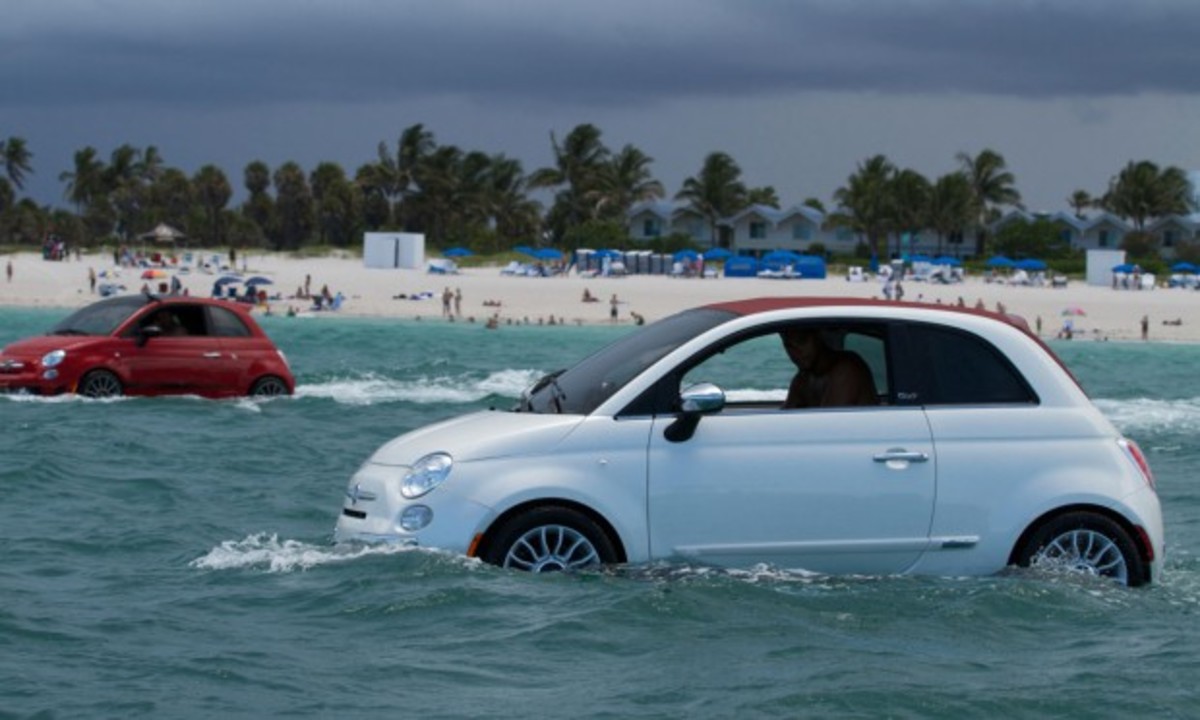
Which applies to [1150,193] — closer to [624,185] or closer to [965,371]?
[624,185]

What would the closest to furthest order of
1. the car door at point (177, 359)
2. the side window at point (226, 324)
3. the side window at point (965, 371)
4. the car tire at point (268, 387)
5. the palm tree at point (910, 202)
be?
the side window at point (965, 371) → the car door at point (177, 359) → the side window at point (226, 324) → the car tire at point (268, 387) → the palm tree at point (910, 202)

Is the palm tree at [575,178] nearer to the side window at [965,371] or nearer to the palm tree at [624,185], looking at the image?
the palm tree at [624,185]

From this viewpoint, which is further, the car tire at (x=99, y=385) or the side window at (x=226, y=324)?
the side window at (x=226, y=324)

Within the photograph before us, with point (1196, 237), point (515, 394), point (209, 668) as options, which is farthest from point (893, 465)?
point (1196, 237)

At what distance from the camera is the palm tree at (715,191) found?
135000 mm

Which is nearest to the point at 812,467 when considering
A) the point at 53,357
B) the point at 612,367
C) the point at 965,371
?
the point at 965,371

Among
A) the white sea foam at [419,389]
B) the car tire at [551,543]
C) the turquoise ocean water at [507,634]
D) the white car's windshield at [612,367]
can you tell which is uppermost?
the white car's windshield at [612,367]

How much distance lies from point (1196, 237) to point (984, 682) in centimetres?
12873

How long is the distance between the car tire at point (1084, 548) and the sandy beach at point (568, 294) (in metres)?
65.0

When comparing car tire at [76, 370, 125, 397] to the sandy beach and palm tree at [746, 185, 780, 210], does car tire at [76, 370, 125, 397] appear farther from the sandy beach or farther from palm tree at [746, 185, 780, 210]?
palm tree at [746, 185, 780, 210]

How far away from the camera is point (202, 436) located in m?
17.7

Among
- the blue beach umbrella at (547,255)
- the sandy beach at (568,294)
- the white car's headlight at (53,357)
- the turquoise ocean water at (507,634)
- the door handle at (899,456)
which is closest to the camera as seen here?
the turquoise ocean water at (507,634)

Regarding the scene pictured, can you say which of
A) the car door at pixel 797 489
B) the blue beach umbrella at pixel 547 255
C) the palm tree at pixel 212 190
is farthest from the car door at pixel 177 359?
the palm tree at pixel 212 190

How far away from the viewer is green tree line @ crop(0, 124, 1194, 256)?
4961 inches
